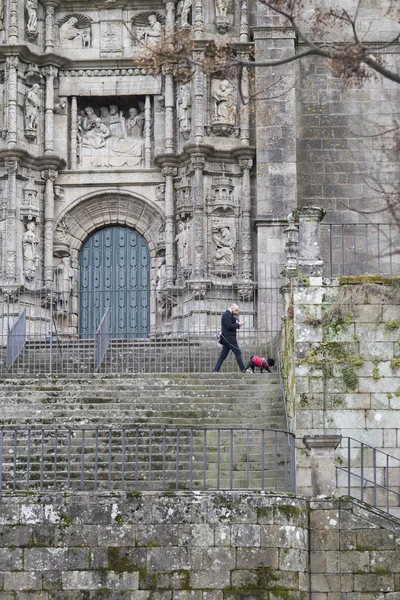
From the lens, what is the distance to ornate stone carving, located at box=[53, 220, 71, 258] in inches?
1013

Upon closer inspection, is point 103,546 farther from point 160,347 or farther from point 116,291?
point 116,291

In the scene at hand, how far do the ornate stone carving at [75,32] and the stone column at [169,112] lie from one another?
1.81 meters

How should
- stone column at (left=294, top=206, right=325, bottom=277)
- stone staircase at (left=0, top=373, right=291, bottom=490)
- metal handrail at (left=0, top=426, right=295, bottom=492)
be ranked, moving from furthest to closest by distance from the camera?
stone column at (left=294, top=206, right=325, bottom=277) → stone staircase at (left=0, top=373, right=291, bottom=490) → metal handrail at (left=0, top=426, right=295, bottom=492)

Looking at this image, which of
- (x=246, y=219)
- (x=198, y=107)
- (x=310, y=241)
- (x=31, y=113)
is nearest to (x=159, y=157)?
(x=198, y=107)

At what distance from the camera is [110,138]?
26.4 meters

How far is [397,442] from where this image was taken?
18.2 metres

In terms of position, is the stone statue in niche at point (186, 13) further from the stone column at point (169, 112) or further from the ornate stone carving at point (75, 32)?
the ornate stone carving at point (75, 32)

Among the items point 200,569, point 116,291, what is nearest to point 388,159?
point 116,291

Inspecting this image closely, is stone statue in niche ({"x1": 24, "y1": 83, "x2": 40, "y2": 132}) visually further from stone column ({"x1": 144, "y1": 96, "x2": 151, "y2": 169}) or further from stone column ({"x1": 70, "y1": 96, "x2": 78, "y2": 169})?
stone column ({"x1": 144, "y1": 96, "x2": 151, "y2": 169})

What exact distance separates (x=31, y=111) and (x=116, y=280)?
357cm

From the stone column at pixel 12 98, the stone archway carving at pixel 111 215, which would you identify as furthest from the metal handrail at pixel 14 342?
the stone column at pixel 12 98

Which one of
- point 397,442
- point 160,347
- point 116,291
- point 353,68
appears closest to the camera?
point 353,68

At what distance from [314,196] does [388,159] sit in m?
1.57

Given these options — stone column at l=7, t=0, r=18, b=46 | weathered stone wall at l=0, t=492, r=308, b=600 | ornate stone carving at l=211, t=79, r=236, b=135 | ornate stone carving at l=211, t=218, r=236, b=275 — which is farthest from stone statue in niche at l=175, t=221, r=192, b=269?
weathered stone wall at l=0, t=492, r=308, b=600
